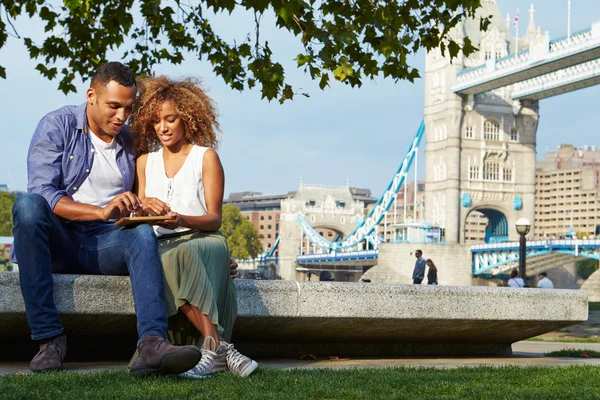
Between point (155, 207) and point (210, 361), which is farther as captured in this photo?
point (155, 207)

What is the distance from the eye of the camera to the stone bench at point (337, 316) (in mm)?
3836

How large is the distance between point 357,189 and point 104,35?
130 metres

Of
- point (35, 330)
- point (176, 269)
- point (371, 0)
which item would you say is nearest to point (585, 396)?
point (176, 269)

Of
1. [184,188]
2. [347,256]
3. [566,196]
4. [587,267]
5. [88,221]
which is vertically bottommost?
[587,267]

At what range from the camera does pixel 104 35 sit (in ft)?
31.1

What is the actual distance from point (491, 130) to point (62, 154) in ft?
176

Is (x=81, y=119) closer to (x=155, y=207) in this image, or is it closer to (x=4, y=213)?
(x=155, y=207)

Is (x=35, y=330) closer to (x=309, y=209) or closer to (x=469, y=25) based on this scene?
(x=469, y=25)

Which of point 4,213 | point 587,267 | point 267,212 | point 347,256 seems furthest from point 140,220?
point 267,212

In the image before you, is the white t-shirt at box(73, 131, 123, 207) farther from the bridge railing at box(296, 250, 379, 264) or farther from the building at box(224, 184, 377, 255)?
the building at box(224, 184, 377, 255)

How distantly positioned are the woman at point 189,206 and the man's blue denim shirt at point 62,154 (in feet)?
0.57

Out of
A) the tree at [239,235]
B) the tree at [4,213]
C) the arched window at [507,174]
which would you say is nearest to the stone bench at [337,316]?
the arched window at [507,174]

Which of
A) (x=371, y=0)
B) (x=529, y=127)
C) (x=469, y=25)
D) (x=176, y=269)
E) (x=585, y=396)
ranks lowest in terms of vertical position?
(x=585, y=396)

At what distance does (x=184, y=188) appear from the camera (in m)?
3.77
